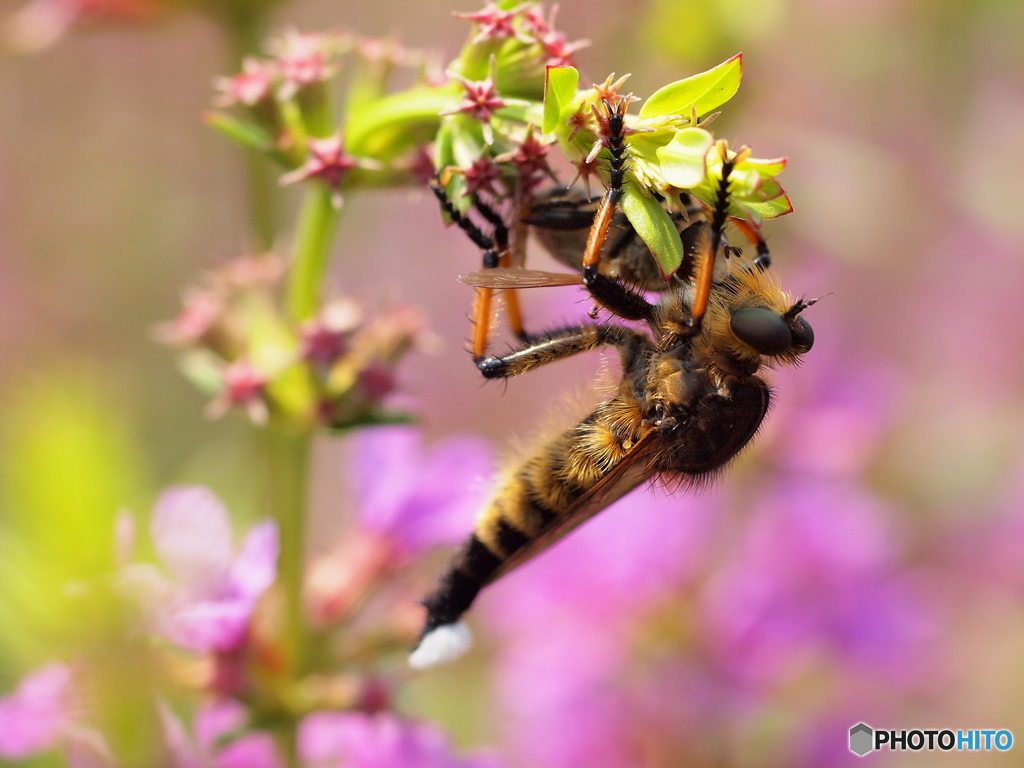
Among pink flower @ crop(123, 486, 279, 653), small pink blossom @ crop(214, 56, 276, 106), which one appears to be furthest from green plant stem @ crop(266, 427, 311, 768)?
small pink blossom @ crop(214, 56, 276, 106)

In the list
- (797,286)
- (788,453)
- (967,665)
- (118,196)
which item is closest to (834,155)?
(797,286)

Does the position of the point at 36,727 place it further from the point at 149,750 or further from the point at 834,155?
the point at 834,155

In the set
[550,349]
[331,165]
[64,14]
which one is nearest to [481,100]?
[331,165]

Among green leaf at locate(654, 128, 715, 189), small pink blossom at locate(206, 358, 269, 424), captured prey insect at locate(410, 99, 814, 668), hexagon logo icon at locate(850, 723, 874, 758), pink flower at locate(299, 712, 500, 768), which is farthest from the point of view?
hexagon logo icon at locate(850, 723, 874, 758)

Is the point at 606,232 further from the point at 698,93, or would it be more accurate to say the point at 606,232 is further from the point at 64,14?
the point at 64,14

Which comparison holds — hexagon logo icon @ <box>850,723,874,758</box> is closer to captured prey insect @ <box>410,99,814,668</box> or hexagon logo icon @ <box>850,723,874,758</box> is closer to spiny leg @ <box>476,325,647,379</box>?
captured prey insect @ <box>410,99,814,668</box>
